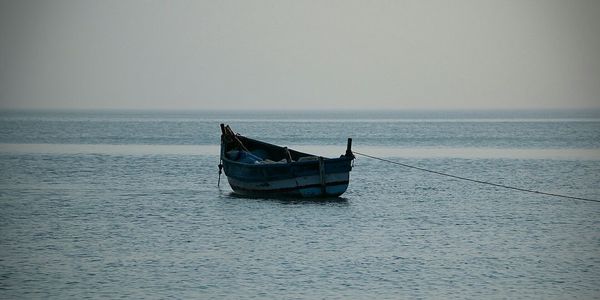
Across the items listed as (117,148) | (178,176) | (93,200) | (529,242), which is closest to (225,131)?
(93,200)

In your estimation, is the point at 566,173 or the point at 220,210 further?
the point at 566,173

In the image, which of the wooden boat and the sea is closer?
the sea

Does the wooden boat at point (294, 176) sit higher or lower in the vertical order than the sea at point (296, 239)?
higher

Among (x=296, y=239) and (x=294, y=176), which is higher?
(x=294, y=176)

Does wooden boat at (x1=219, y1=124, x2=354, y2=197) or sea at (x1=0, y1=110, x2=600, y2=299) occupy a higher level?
wooden boat at (x1=219, y1=124, x2=354, y2=197)

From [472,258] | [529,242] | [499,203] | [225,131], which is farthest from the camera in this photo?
[225,131]

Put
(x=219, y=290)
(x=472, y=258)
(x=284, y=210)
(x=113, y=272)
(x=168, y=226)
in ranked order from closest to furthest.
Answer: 1. (x=219, y=290)
2. (x=113, y=272)
3. (x=472, y=258)
4. (x=168, y=226)
5. (x=284, y=210)

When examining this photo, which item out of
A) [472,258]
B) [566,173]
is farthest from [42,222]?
[566,173]

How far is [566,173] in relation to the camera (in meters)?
Result: 59.2

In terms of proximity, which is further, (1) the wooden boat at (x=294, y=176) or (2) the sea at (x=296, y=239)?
(1) the wooden boat at (x=294, y=176)

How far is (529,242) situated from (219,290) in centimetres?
1168

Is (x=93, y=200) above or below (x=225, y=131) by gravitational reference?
below

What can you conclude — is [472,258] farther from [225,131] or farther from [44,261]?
[225,131]

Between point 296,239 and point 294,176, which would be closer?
point 296,239
